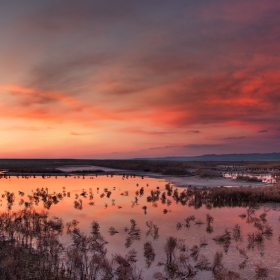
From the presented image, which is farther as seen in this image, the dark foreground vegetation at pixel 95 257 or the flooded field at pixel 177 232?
the flooded field at pixel 177 232

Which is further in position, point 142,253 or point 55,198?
point 55,198

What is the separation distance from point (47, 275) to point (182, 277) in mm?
6609

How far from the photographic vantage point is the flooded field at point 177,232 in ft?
55.9

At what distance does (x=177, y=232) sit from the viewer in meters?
23.9

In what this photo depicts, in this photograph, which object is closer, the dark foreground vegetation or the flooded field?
the dark foreground vegetation

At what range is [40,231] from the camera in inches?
→ 875

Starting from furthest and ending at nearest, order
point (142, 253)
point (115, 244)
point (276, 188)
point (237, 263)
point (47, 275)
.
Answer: point (276, 188), point (115, 244), point (142, 253), point (237, 263), point (47, 275)

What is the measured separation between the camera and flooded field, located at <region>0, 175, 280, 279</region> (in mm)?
17031

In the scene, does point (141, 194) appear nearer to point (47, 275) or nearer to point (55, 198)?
point (55, 198)

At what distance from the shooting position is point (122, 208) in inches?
1336

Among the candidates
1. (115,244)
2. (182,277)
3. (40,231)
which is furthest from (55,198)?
(182,277)

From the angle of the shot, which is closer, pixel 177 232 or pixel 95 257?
pixel 95 257

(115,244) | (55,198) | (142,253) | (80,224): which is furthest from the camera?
(55,198)

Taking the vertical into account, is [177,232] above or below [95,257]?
below
